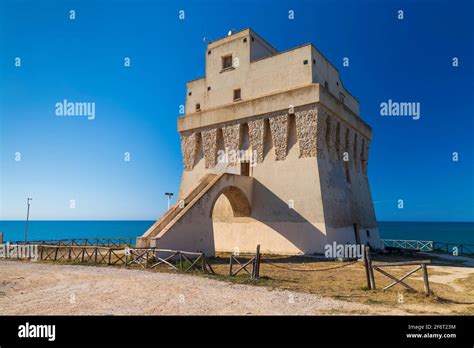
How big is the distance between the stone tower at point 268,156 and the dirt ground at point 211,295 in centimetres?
698

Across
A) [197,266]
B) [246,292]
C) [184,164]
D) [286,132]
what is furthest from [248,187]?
[246,292]

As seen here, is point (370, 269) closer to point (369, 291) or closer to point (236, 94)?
point (369, 291)

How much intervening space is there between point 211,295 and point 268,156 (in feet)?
59.0

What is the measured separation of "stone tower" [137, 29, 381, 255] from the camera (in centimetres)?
2386

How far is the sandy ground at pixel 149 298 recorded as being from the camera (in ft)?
28.7

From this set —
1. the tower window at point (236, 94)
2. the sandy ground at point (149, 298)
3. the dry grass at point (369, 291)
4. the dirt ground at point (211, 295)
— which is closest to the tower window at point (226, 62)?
the tower window at point (236, 94)

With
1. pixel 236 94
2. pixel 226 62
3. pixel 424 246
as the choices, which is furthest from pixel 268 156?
pixel 424 246

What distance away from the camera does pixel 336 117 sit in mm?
27500

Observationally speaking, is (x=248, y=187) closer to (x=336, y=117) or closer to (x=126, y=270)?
(x=336, y=117)

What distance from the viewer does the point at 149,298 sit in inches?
397

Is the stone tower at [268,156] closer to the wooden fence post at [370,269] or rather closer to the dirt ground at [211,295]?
the dirt ground at [211,295]

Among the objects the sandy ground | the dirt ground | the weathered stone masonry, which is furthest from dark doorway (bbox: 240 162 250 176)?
the sandy ground

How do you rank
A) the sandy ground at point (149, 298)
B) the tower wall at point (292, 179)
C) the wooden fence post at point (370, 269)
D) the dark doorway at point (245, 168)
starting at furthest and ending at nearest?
the dark doorway at point (245, 168)
the tower wall at point (292, 179)
the wooden fence post at point (370, 269)
the sandy ground at point (149, 298)
